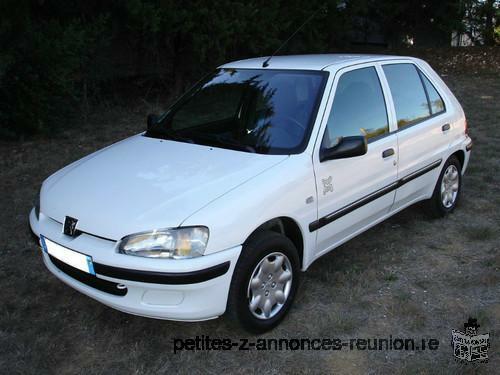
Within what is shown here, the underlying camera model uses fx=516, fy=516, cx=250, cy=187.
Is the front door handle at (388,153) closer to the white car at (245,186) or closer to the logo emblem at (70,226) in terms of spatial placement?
the white car at (245,186)

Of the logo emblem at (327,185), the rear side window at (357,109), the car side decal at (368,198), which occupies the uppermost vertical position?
the rear side window at (357,109)

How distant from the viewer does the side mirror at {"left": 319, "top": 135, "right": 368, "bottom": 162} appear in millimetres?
3301

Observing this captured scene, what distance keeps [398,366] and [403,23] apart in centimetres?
1424

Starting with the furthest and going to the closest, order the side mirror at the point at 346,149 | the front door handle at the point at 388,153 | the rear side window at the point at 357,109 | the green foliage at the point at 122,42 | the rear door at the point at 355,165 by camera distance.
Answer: the green foliage at the point at 122,42 → the front door handle at the point at 388,153 → the rear side window at the point at 357,109 → the rear door at the point at 355,165 → the side mirror at the point at 346,149

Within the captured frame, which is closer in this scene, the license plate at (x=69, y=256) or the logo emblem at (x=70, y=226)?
the license plate at (x=69, y=256)

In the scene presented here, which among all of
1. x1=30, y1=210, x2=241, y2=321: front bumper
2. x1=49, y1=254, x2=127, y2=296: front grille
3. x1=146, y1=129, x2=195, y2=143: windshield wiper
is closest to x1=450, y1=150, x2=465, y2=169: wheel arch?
x1=146, y1=129, x2=195, y2=143: windshield wiper

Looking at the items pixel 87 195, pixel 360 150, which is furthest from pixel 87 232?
pixel 360 150

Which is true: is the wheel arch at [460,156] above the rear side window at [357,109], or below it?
below

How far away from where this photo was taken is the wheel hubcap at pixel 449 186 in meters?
4.80

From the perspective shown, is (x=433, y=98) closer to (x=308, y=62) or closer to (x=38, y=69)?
(x=308, y=62)

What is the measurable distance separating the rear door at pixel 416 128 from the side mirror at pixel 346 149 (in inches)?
32.1

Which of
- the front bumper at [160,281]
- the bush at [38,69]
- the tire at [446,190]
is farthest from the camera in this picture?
the bush at [38,69]

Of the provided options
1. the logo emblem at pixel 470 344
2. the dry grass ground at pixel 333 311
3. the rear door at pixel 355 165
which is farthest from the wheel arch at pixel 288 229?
the logo emblem at pixel 470 344

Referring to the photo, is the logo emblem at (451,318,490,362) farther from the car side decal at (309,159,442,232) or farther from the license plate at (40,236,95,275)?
the license plate at (40,236,95,275)
